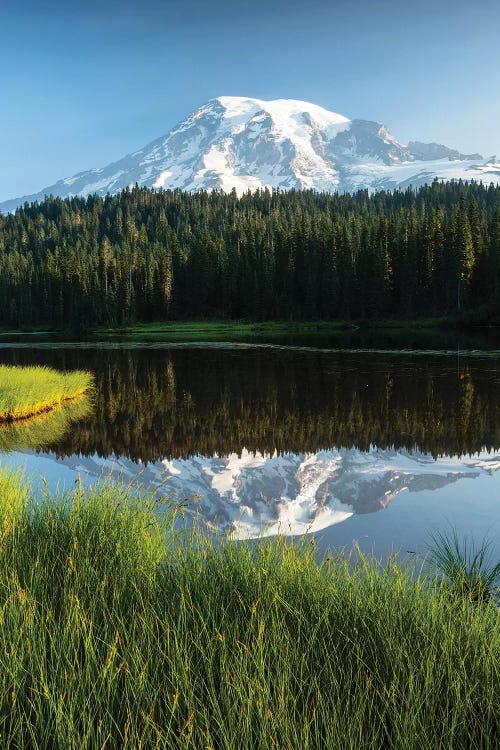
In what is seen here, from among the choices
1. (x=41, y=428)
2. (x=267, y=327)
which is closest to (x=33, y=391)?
(x=41, y=428)

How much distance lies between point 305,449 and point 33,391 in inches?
553

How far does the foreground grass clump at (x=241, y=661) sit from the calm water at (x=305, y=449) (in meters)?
1.77

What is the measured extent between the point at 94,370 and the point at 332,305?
76.9 m

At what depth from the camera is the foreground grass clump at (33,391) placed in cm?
2453

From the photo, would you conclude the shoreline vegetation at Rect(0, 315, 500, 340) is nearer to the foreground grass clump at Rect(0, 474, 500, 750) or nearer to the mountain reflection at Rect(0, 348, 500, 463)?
the mountain reflection at Rect(0, 348, 500, 463)

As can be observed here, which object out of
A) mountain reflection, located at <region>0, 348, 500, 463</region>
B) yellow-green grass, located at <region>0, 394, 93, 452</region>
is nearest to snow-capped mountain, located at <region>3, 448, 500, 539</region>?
mountain reflection, located at <region>0, 348, 500, 463</region>

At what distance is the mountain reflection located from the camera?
19234 mm

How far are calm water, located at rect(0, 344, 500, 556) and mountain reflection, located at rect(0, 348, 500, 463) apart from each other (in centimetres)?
10

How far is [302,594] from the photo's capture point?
18.4ft

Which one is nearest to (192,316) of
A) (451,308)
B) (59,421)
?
(451,308)

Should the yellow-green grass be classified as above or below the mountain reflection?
above

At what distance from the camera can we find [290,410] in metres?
25.5

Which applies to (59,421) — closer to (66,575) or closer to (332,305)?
(66,575)

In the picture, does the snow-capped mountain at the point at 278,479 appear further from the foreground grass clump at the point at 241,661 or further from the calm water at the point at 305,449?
the foreground grass clump at the point at 241,661
